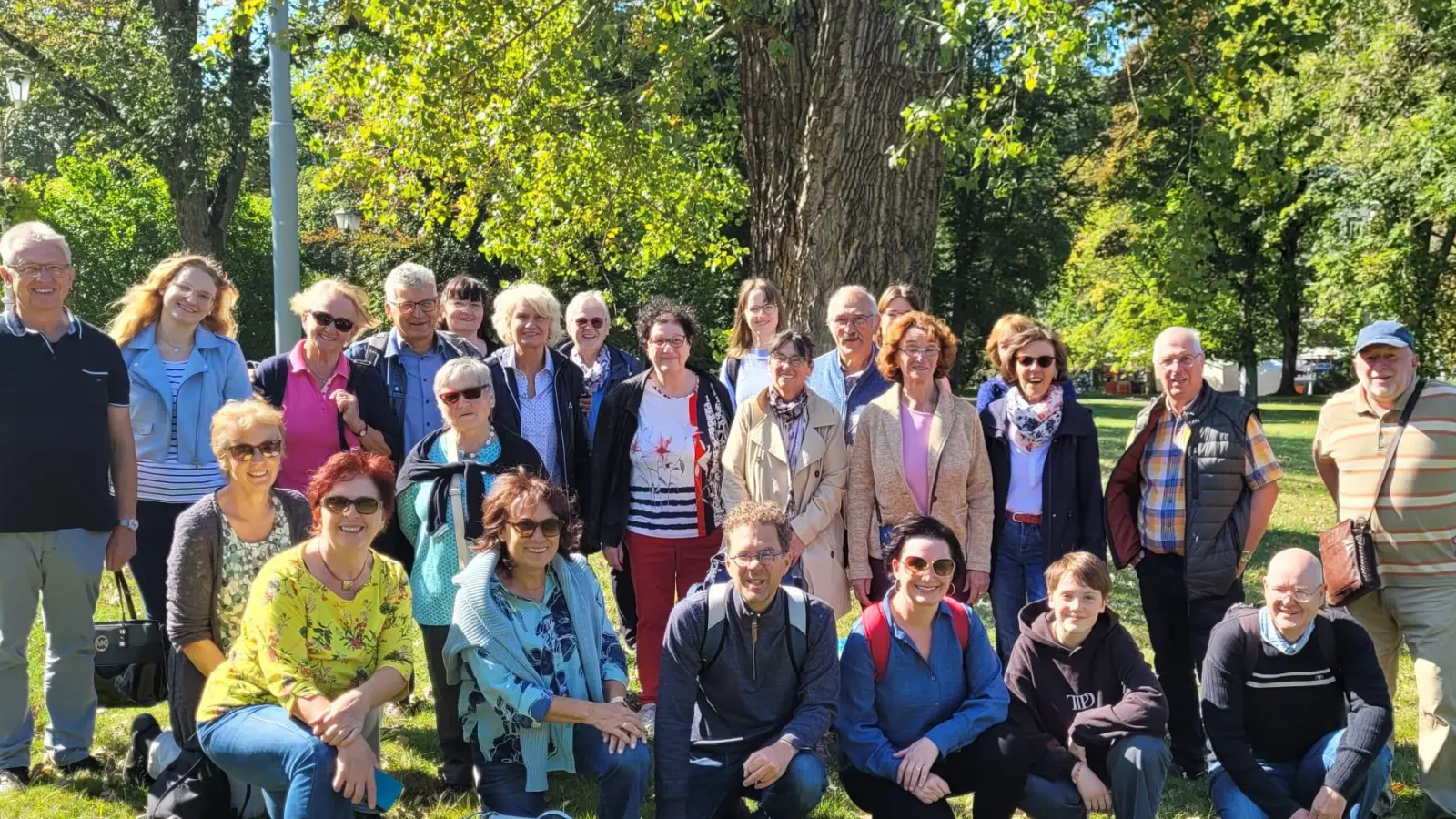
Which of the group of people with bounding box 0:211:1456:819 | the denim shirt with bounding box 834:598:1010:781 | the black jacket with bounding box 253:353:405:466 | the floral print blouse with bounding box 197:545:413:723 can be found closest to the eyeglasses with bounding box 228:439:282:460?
the group of people with bounding box 0:211:1456:819

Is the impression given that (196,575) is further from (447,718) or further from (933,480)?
(933,480)

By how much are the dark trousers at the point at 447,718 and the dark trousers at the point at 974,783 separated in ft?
5.22

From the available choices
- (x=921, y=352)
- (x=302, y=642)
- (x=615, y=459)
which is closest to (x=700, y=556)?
(x=615, y=459)

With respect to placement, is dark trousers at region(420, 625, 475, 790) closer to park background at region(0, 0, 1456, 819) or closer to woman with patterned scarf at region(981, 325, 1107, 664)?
park background at region(0, 0, 1456, 819)

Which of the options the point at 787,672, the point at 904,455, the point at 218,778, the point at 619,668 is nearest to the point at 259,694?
the point at 218,778

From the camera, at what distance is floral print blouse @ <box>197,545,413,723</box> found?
151 inches

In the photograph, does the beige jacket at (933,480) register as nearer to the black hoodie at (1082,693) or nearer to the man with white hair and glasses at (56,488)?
the black hoodie at (1082,693)

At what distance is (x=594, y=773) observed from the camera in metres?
4.06

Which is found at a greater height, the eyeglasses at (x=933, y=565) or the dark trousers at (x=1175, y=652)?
the eyeglasses at (x=933, y=565)

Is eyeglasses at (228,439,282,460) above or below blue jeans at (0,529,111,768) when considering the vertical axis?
above

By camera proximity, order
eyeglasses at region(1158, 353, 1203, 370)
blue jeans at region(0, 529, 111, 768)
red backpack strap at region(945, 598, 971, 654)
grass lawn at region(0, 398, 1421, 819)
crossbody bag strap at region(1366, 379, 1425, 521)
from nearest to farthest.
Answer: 1. red backpack strap at region(945, 598, 971, 654)
2. grass lawn at region(0, 398, 1421, 819)
3. blue jeans at region(0, 529, 111, 768)
4. crossbody bag strap at region(1366, 379, 1425, 521)
5. eyeglasses at region(1158, 353, 1203, 370)

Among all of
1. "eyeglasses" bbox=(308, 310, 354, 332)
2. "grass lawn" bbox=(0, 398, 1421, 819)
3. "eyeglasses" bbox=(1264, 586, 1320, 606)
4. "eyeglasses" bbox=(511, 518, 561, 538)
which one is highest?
"eyeglasses" bbox=(308, 310, 354, 332)

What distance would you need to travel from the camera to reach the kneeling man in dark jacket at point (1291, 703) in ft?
13.5

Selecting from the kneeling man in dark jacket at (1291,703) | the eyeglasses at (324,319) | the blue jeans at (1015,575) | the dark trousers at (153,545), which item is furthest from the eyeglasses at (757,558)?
the dark trousers at (153,545)
